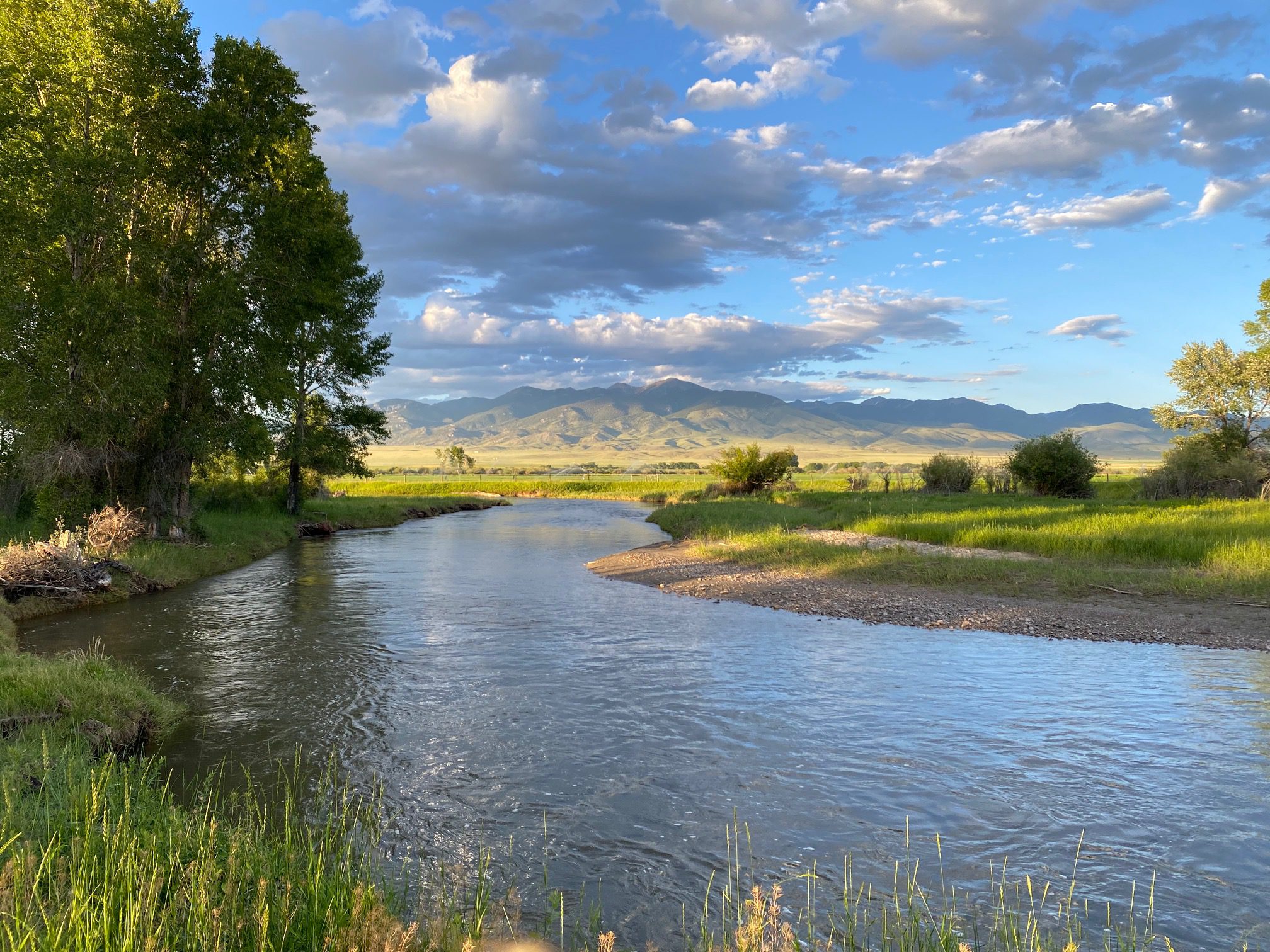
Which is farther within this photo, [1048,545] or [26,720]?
[1048,545]

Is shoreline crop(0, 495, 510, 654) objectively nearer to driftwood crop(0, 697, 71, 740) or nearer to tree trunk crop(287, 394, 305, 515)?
tree trunk crop(287, 394, 305, 515)

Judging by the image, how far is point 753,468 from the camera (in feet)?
213

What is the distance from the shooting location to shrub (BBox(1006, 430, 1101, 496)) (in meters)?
48.4

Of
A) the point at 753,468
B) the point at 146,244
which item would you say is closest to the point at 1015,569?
the point at 146,244

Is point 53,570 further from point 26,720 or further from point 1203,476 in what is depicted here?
point 1203,476

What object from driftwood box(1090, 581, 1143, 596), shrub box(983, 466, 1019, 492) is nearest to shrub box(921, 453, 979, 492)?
shrub box(983, 466, 1019, 492)

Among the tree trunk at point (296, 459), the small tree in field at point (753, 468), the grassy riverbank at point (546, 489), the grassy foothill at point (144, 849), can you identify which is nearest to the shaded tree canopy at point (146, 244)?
the tree trunk at point (296, 459)

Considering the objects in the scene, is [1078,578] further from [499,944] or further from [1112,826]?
[499,944]

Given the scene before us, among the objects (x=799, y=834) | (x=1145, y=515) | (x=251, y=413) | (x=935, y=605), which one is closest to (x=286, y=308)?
(x=251, y=413)

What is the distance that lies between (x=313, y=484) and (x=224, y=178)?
2905 centimetres

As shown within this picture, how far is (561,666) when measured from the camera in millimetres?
14117

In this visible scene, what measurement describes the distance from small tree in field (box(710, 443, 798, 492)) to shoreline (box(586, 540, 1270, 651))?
39292 millimetres

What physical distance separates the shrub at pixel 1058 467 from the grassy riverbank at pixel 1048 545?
27.6 ft

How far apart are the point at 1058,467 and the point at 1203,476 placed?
771 cm
